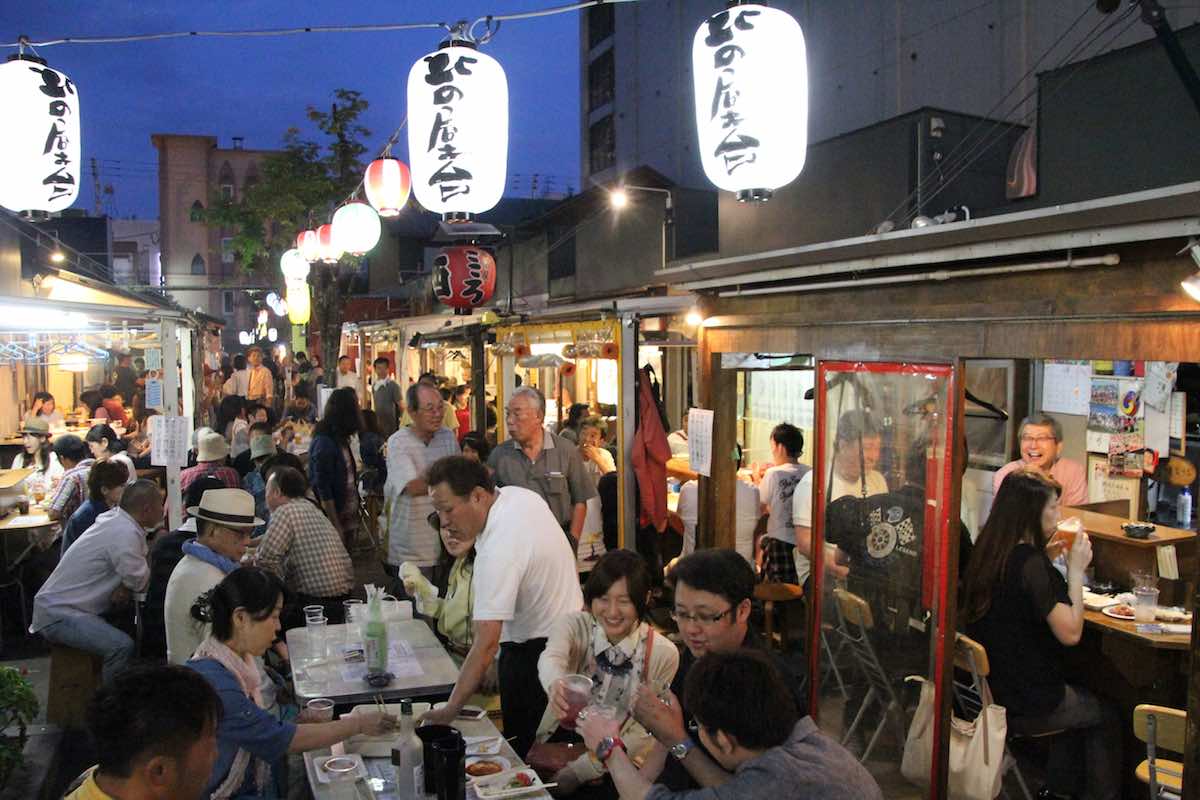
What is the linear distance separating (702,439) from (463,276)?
767 cm

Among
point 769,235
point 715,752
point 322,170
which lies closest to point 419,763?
point 715,752

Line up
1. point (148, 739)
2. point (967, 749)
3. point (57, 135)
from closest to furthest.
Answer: point (148, 739), point (967, 749), point (57, 135)

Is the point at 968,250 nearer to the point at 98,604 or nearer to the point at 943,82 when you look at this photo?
the point at 98,604

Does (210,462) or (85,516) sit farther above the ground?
(210,462)

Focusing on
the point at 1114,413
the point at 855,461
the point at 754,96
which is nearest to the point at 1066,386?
the point at 1114,413

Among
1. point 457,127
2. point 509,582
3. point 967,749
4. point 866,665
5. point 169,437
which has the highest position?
point 457,127

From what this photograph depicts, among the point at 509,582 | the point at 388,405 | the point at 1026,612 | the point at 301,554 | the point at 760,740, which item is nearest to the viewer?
the point at 760,740

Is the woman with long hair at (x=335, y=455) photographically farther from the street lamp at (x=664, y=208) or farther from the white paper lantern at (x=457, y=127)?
the street lamp at (x=664, y=208)

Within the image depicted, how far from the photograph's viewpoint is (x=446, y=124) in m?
7.73

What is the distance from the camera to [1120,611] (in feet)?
21.3

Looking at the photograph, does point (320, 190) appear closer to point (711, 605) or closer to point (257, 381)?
point (257, 381)

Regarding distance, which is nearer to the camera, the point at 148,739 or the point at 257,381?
the point at 148,739

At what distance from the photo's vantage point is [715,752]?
2.98 meters

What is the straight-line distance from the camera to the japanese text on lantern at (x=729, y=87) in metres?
6.13
